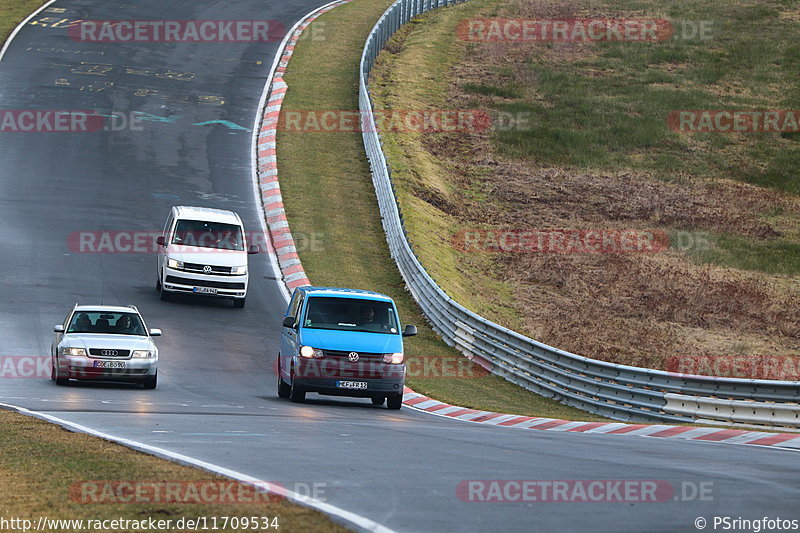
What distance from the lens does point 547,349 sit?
2281cm

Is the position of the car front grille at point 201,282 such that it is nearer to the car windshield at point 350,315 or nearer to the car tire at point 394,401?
the car windshield at point 350,315

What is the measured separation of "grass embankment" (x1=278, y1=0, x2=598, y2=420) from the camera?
23.4 m

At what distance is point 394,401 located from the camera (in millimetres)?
19656

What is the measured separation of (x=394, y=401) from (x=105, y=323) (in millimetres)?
5454

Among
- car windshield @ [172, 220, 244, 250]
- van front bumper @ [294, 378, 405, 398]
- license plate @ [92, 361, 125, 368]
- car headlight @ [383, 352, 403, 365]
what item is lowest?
van front bumper @ [294, 378, 405, 398]

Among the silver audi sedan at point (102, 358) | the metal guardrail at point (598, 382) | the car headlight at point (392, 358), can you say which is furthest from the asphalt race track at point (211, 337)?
the metal guardrail at point (598, 382)

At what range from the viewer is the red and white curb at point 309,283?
17109mm

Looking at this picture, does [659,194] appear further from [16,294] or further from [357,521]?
[357,521]

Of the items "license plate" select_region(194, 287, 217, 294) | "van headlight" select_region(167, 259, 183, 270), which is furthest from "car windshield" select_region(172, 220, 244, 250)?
"license plate" select_region(194, 287, 217, 294)

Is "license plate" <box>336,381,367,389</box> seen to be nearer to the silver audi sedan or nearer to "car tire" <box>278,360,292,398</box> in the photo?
"car tire" <box>278,360,292,398</box>

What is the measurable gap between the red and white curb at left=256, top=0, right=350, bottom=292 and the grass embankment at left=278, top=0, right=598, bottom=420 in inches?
11.6

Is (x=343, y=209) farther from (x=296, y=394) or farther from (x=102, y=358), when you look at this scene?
(x=296, y=394)

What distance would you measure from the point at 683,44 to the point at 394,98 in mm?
19086

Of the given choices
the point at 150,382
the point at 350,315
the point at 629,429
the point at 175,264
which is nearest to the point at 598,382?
the point at 629,429
